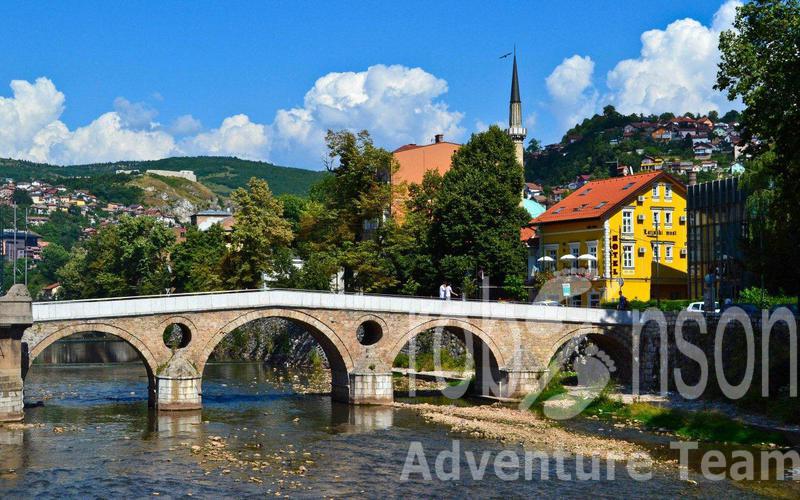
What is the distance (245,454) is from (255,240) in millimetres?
24932

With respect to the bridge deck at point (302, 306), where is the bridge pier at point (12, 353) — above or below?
below

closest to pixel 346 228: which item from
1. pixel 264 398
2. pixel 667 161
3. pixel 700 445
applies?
pixel 264 398

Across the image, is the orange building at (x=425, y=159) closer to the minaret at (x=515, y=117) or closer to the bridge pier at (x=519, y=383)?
the minaret at (x=515, y=117)

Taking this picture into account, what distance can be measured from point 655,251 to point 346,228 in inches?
658

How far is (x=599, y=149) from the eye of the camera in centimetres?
13350

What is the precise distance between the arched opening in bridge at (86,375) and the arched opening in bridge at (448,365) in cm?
1181

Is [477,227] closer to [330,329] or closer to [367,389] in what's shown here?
[330,329]

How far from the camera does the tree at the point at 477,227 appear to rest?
4981 cm

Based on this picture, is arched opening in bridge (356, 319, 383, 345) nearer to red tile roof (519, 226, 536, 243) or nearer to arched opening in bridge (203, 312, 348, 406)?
arched opening in bridge (203, 312, 348, 406)

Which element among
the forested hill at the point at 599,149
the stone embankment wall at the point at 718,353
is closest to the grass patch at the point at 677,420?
the stone embankment wall at the point at 718,353

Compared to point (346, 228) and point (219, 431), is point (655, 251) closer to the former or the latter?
point (346, 228)

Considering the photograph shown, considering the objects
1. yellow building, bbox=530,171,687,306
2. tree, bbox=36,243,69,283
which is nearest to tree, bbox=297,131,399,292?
yellow building, bbox=530,171,687,306

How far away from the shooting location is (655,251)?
1983 inches

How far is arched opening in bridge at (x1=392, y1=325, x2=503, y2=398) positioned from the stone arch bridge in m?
0.12
